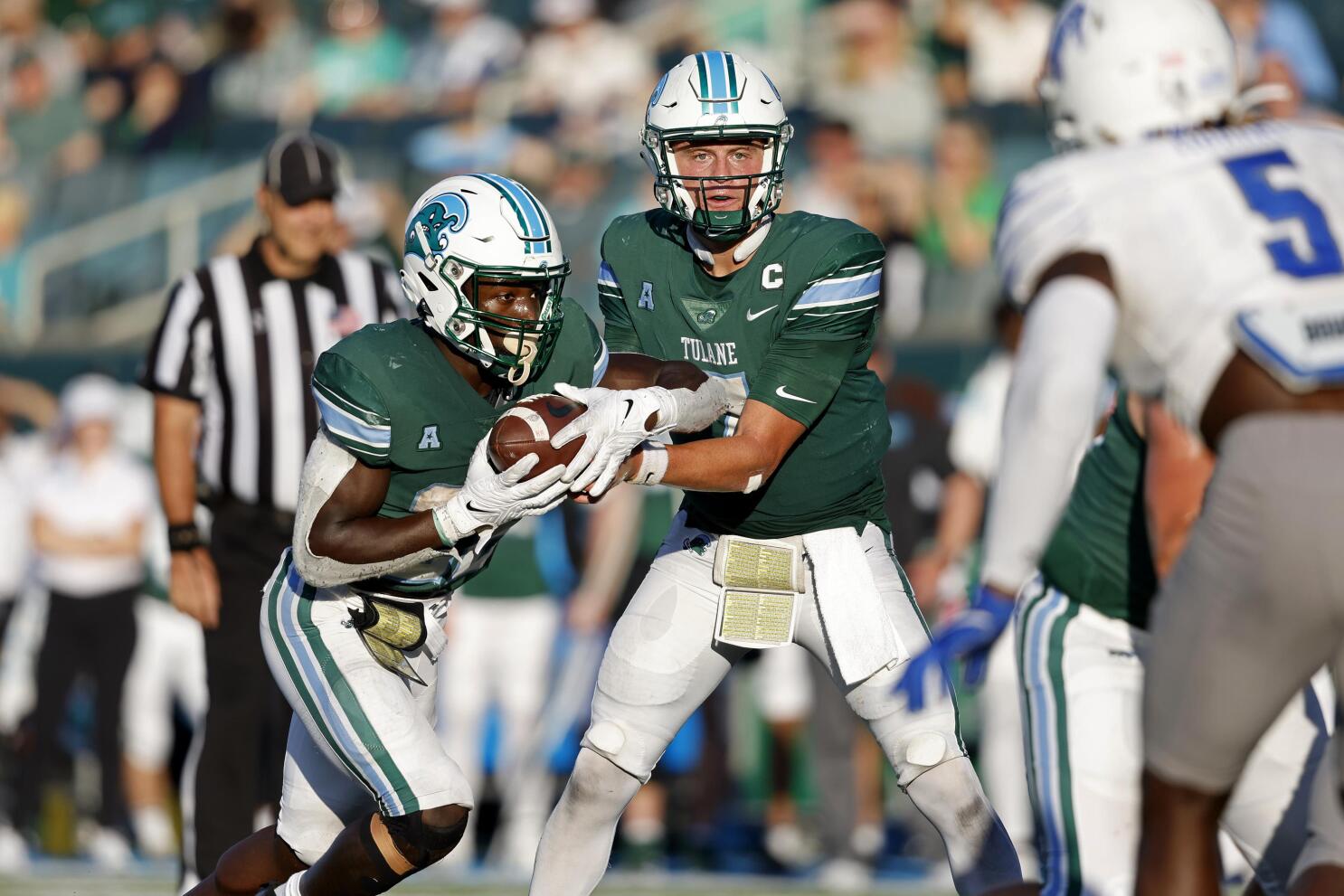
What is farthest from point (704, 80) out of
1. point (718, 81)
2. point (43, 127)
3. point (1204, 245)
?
point (43, 127)

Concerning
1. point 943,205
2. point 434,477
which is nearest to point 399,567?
point 434,477

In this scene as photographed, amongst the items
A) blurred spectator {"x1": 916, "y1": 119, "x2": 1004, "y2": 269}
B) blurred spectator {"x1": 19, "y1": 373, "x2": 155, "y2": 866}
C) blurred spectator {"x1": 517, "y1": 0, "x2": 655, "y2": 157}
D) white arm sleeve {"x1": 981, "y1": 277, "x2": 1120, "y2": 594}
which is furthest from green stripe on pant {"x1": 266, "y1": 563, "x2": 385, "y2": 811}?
blurred spectator {"x1": 517, "y1": 0, "x2": 655, "y2": 157}

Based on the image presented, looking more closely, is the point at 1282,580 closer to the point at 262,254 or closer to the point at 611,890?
the point at 262,254

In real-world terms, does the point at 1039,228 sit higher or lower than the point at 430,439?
higher

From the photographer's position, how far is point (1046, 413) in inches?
99.1

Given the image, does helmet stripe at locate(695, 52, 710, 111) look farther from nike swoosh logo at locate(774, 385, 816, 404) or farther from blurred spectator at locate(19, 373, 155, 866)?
blurred spectator at locate(19, 373, 155, 866)

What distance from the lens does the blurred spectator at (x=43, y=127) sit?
9750 mm

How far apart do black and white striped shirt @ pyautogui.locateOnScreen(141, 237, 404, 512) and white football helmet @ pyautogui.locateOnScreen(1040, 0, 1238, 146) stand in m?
2.62

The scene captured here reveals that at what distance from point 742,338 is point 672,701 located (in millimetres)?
751

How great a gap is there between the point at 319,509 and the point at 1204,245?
1772 millimetres

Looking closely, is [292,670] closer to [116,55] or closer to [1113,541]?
[1113,541]

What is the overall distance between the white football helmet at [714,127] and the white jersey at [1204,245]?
1156 millimetres

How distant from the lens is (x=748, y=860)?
659 centimetres

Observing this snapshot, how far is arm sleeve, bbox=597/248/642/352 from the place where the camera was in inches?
158
